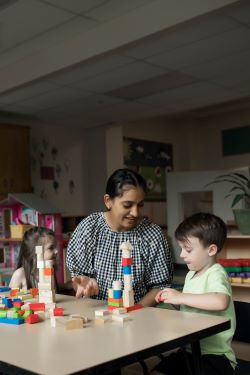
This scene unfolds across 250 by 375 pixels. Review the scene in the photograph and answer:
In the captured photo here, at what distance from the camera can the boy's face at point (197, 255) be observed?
181cm

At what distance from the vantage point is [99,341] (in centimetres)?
131

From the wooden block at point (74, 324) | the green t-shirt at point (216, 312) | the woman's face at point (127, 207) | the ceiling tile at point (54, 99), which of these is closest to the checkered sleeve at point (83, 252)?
the woman's face at point (127, 207)

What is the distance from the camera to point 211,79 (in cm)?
449

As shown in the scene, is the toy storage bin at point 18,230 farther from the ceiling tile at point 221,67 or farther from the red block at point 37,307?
the red block at point 37,307

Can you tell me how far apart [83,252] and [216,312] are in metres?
0.67

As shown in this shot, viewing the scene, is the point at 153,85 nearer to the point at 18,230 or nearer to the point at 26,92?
the point at 26,92

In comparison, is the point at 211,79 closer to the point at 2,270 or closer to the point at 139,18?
the point at 139,18

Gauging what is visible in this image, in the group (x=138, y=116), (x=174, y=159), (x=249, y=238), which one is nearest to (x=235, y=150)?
(x=174, y=159)

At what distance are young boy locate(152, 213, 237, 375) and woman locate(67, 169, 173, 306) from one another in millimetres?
233

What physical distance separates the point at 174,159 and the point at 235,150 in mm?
1061

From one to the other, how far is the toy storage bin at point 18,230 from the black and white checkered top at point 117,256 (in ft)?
9.39

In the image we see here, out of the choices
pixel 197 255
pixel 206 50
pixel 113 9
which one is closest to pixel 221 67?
pixel 206 50

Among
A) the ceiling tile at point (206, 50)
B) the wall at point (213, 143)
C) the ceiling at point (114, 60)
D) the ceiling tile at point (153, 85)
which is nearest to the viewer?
the ceiling at point (114, 60)

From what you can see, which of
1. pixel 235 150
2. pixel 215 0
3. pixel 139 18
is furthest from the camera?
pixel 235 150
